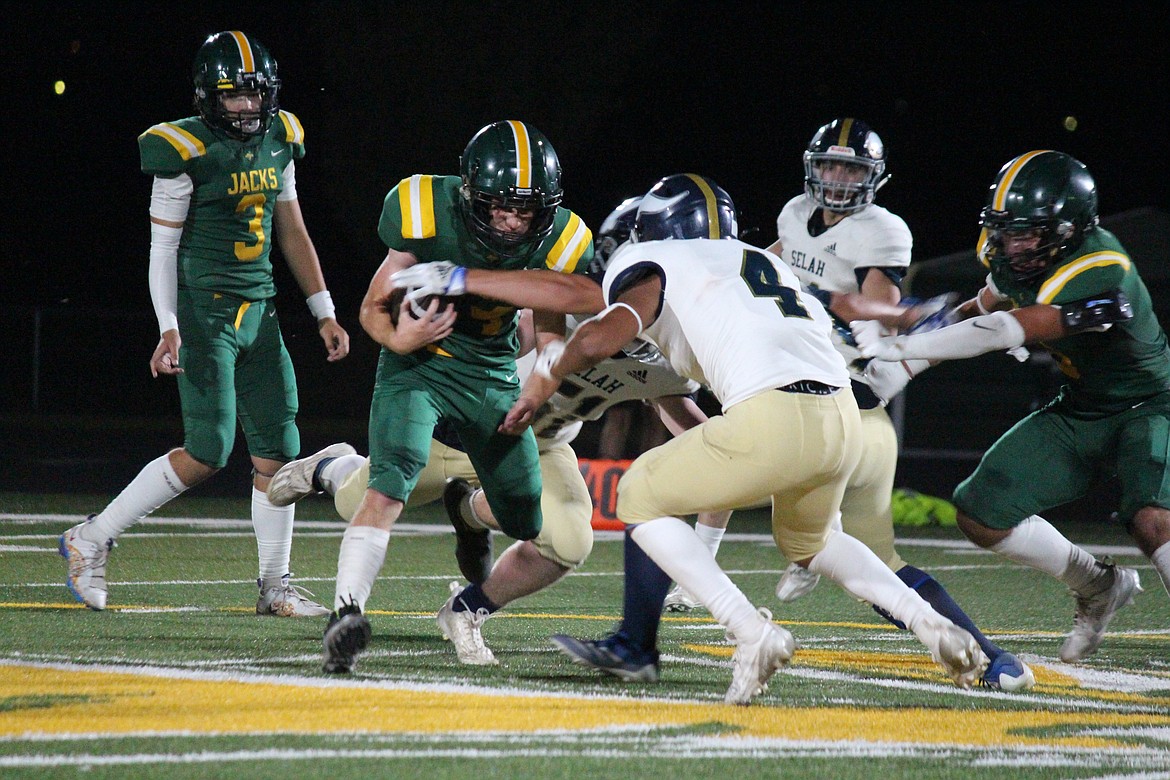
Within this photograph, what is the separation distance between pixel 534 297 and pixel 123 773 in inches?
71.2

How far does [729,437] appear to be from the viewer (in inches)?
153

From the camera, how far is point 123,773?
2.87 meters

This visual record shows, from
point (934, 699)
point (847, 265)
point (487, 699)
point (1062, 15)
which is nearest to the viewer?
point (487, 699)

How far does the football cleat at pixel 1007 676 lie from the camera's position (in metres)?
4.20

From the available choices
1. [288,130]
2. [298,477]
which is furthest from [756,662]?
[288,130]

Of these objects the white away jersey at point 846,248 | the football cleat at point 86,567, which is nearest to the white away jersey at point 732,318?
the white away jersey at point 846,248

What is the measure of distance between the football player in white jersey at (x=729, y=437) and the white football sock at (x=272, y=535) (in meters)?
1.60

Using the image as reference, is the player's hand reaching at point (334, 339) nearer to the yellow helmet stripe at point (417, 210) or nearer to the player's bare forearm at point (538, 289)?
the yellow helmet stripe at point (417, 210)

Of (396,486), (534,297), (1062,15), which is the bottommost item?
(396,486)

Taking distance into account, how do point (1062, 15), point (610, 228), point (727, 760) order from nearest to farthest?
point (727, 760) → point (610, 228) → point (1062, 15)

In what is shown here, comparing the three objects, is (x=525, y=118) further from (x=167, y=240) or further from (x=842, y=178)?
(x=167, y=240)

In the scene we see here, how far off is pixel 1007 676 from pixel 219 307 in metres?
2.94

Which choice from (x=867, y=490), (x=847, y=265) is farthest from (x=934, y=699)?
(x=847, y=265)

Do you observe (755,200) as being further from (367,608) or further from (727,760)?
(727,760)
